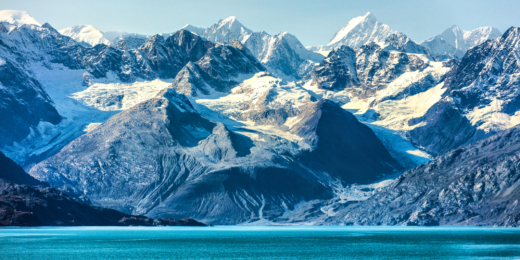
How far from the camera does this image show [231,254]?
533ft

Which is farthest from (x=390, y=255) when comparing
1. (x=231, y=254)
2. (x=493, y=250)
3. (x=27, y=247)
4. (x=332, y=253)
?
(x=27, y=247)

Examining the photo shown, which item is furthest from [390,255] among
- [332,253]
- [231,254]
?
[231,254]

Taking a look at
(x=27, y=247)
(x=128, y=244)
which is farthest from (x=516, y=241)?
(x=27, y=247)

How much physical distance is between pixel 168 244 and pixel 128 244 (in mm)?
11312

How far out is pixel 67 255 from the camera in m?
154

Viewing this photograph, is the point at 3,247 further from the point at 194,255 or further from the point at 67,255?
the point at 194,255

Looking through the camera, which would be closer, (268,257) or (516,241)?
(268,257)

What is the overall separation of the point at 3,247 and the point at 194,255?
48591 mm

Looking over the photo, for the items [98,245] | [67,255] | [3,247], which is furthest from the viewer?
[98,245]

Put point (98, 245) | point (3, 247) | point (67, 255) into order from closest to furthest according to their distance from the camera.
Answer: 1. point (67, 255)
2. point (3, 247)
3. point (98, 245)

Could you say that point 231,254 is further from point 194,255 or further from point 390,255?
point 390,255

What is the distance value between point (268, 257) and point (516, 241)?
242ft

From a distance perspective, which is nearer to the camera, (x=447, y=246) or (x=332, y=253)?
(x=332, y=253)

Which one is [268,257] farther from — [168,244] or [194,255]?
[168,244]
